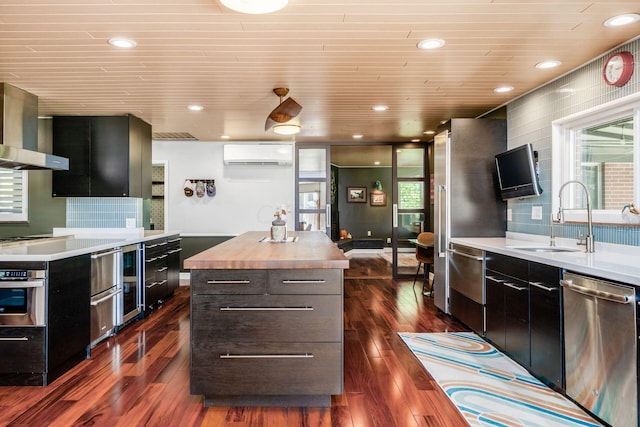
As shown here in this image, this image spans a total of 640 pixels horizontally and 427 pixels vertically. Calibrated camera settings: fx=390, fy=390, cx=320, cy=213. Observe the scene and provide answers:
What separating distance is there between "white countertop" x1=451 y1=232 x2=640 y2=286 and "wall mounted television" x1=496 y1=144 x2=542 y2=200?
446 mm

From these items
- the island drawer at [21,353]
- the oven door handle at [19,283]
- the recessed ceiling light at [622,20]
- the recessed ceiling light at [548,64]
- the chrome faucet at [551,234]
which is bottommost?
the island drawer at [21,353]

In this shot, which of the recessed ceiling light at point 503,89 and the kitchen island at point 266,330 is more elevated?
the recessed ceiling light at point 503,89

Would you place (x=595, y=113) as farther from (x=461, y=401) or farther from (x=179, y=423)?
(x=179, y=423)

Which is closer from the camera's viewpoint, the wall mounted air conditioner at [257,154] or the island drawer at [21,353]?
the island drawer at [21,353]

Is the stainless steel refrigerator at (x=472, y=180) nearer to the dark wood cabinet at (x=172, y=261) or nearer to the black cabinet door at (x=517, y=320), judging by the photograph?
the black cabinet door at (x=517, y=320)

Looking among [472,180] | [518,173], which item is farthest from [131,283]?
[518,173]

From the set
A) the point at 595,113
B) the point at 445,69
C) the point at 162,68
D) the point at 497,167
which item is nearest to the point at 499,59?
the point at 445,69

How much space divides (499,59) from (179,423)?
10.5 ft

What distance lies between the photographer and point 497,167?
3.91 m

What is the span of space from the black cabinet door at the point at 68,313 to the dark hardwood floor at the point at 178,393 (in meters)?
0.12

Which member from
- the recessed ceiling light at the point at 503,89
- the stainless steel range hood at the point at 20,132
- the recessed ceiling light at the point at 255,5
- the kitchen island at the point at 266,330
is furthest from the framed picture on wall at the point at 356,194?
the recessed ceiling light at the point at 255,5

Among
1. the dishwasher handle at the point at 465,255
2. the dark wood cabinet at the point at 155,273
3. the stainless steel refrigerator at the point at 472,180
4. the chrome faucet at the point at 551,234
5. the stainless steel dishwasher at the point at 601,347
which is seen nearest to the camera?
the stainless steel dishwasher at the point at 601,347

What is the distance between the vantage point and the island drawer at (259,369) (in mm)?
2203

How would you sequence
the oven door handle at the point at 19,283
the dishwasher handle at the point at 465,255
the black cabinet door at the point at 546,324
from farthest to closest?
the dishwasher handle at the point at 465,255
the oven door handle at the point at 19,283
the black cabinet door at the point at 546,324
